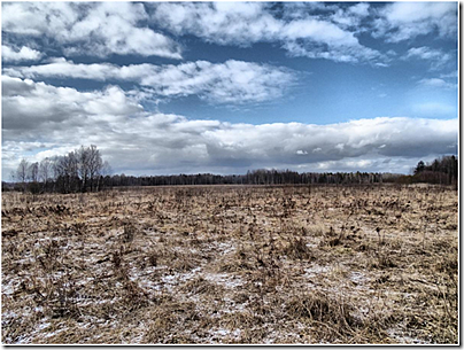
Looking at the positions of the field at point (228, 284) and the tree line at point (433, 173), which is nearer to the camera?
the field at point (228, 284)

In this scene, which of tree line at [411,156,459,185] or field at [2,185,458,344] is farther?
tree line at [411,156,459,185]

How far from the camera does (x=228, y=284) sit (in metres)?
5.33

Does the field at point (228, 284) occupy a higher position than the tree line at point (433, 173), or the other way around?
the tree line at point (433, 173)

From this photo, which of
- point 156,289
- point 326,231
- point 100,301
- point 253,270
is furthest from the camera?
point 326,231

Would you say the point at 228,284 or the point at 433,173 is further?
the point at 433,173

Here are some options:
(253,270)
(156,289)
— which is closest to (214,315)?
(156,289)

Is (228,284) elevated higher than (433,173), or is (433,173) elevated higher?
(433,173)

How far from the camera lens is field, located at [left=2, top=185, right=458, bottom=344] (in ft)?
12.4

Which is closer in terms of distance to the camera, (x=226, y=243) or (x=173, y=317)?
(x=173, y=317)

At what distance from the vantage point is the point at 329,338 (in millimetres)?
3613

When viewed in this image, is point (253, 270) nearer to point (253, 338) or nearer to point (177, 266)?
point (177, 266)

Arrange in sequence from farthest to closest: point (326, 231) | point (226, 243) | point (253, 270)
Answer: point (326, 231) < point (226, 243) < point (253, 270)

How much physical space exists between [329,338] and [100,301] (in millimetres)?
3658

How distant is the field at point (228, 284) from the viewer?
3787mm
